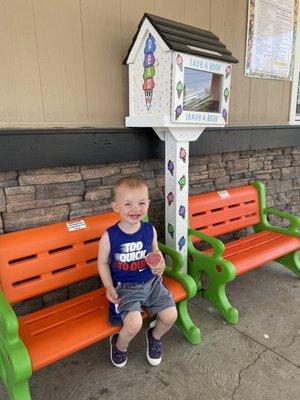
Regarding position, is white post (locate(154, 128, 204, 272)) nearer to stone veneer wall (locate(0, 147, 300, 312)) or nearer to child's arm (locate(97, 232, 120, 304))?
stone veneer wall (locate(0, 147, 300, 312))

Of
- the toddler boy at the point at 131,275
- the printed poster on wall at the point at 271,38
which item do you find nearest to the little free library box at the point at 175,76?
the toddler boy at the point at 131,275

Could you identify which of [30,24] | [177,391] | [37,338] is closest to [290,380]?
[177,391]

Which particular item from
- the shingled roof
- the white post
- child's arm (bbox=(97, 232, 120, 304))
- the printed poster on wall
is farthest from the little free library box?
the printed poster on wall

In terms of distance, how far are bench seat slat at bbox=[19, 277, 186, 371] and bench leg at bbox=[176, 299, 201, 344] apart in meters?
0.17

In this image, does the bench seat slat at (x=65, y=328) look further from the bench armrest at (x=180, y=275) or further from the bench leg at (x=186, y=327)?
the bench leg at (x=186, y=327)

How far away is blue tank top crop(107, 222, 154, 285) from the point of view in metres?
1.88

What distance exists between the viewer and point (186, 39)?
2129 mm

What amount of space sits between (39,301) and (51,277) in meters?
0.43

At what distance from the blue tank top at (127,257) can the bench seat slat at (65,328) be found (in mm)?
218

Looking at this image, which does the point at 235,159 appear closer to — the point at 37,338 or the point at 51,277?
the point at 51,277

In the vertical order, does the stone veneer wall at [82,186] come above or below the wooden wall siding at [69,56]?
below

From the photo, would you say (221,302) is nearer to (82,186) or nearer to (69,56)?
(82,186)

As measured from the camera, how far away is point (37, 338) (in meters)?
1.63

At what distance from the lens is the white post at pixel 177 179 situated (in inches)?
90.4
